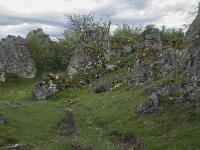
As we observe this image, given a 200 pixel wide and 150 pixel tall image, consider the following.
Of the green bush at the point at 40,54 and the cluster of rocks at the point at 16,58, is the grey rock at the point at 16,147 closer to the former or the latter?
the cluster of rocks at the point at 16,58

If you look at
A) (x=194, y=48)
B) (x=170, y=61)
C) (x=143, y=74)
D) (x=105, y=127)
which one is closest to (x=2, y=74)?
(x=143, y=74)

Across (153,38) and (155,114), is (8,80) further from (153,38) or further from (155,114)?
(155,114)

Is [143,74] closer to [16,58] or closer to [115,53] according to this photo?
[115,53]

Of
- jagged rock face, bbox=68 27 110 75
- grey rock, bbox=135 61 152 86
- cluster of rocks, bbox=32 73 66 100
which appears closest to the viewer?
grey rock, bbox=135 61 152 86

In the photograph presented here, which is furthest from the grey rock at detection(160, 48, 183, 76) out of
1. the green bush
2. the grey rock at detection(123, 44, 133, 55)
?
the green bush

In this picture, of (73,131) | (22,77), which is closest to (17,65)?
(22,77)

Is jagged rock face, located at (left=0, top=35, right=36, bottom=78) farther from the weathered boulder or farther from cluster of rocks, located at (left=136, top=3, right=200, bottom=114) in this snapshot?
the weathered boulder

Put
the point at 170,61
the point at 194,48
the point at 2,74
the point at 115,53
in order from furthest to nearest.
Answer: the point at 2,74, the point at 115,53, the point at 170,61, the point at 194,48

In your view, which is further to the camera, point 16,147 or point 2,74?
point 2,74

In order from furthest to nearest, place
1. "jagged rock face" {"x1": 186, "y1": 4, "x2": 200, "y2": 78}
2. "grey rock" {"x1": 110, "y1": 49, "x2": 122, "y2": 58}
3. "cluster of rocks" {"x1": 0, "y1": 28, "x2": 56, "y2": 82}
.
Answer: "cluster of rocks" {"x1": 0, "y1": 28, "x2": 56, "y2": 82} < "grey rock" {"x1": 110, "y1": 49, "x2": 122, "y2": 58} < "jagged rock face" {"x1": 186, "y1": 4, "x2": 200, "y2": 78}

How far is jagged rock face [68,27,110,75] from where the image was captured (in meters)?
93.1

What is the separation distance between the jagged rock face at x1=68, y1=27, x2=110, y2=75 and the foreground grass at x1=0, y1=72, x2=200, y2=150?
39.8 metres

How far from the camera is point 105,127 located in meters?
40.6

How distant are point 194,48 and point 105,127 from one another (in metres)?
11.4
